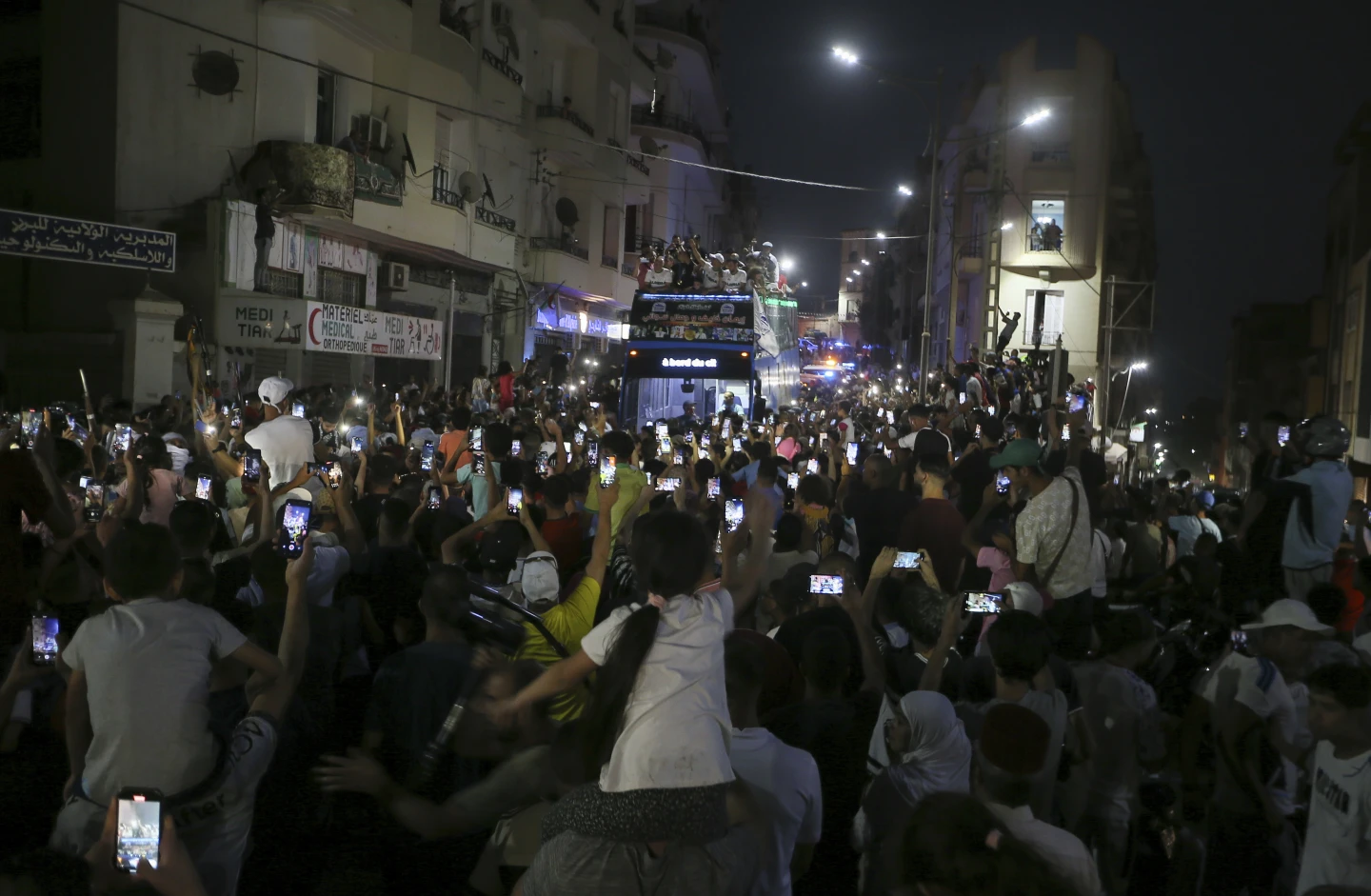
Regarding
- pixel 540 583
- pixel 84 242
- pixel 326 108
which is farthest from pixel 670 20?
pixel 540 583

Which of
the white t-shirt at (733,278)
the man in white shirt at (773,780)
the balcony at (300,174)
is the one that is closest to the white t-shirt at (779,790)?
the man in white shirt at (773,780)

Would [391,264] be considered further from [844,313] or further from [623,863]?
[844,313]

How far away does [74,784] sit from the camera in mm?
3734

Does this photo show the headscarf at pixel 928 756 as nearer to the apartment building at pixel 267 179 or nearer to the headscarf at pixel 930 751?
the headscarf at pixel 930 751

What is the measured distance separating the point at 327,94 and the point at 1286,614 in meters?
21.1

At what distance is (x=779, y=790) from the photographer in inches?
145

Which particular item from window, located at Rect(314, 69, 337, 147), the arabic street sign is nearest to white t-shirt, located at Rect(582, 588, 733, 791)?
the arabic street sign

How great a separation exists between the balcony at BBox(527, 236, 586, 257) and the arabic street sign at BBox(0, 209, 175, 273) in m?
15.5

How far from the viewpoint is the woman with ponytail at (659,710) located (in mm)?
2971

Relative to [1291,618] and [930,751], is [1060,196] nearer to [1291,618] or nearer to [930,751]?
[1291,618]

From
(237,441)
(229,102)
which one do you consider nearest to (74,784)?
(237,441)

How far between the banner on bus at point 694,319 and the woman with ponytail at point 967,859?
19639 mm

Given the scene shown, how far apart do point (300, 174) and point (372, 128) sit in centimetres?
492

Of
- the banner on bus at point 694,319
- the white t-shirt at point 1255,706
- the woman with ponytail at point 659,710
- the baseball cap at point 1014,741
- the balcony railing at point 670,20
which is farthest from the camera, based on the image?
the balcony railing at point 670,20
